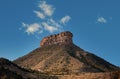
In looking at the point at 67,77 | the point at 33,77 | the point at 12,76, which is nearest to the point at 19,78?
the point at 12,76

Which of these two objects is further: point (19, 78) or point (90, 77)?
point (90, 77)

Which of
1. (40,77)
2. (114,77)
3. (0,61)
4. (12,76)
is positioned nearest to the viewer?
(12,76)

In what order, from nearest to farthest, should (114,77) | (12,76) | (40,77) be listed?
(12,76), (114,77), (40,77)

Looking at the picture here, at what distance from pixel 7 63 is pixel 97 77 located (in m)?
35.8

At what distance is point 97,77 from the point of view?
502ft

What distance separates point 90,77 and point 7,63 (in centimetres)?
3418

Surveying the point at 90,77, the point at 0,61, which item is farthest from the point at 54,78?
the point at 0,61

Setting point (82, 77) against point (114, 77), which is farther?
point (82, 77)

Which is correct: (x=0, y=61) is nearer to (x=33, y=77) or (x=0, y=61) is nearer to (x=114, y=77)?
(x=33, y=77)

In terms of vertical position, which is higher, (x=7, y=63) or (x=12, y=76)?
(x=7, y=63)

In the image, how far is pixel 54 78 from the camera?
163 metres

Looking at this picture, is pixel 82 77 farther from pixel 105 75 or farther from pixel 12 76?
pixel 12 76

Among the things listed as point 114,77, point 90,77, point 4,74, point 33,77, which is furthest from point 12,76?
point 90,77

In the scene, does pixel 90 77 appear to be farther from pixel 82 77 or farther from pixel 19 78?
pixel 19 78
